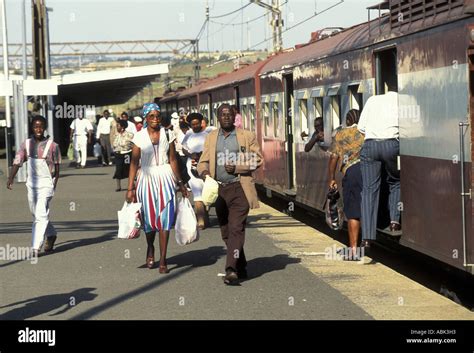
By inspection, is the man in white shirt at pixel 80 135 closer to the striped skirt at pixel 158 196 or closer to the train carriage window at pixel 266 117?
the train carriage window at pixel 266 117

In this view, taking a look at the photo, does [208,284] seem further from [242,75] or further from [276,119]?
[242,75]

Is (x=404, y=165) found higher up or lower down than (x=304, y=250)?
higher up

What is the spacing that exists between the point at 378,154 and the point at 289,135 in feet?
23.6

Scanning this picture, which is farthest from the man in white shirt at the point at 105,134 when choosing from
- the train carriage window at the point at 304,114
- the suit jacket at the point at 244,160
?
the suit jacket at the point at 244,160

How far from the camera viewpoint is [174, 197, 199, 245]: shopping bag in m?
11.8

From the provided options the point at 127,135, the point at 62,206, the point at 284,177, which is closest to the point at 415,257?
the point at 284,177

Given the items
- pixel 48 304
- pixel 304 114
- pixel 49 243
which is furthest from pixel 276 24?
pixel 48 304

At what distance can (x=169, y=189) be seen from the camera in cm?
1191

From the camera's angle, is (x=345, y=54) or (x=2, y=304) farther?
(x=345, y=54)

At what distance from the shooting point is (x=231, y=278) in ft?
35.7

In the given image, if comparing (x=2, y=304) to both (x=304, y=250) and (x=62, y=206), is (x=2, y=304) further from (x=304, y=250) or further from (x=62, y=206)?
(x=62, y=206)
